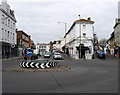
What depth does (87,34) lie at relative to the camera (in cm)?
3950

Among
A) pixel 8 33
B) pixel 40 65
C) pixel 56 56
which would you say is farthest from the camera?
pixel 8 33

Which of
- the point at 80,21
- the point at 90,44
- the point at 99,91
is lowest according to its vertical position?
the point at 99,91

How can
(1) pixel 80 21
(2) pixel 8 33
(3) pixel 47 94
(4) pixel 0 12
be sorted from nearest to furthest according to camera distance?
(3) pixel 47 94
(4) pixel 0 12
(2) pixel 8 33
(1) pixel 80 21

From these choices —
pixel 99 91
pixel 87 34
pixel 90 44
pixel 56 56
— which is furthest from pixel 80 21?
pixel 99 91

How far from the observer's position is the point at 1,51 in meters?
30.5

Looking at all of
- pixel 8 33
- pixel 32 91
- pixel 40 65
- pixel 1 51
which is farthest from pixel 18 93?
pixel 8 33

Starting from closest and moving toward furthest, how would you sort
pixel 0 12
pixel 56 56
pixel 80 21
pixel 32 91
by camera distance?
pixel 32 91 → pixel 0 12 → pixel 56 56 → pixel 80 21

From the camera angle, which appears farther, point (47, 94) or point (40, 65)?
point (40, 65)

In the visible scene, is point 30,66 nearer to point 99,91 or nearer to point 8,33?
point 99,91

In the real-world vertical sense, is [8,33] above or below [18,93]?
above

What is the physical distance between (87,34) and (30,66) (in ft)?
94.4

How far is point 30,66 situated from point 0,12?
71.9 feet

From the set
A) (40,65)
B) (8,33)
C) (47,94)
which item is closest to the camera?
(47,94)

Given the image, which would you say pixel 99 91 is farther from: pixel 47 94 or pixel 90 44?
pixel 90 44
